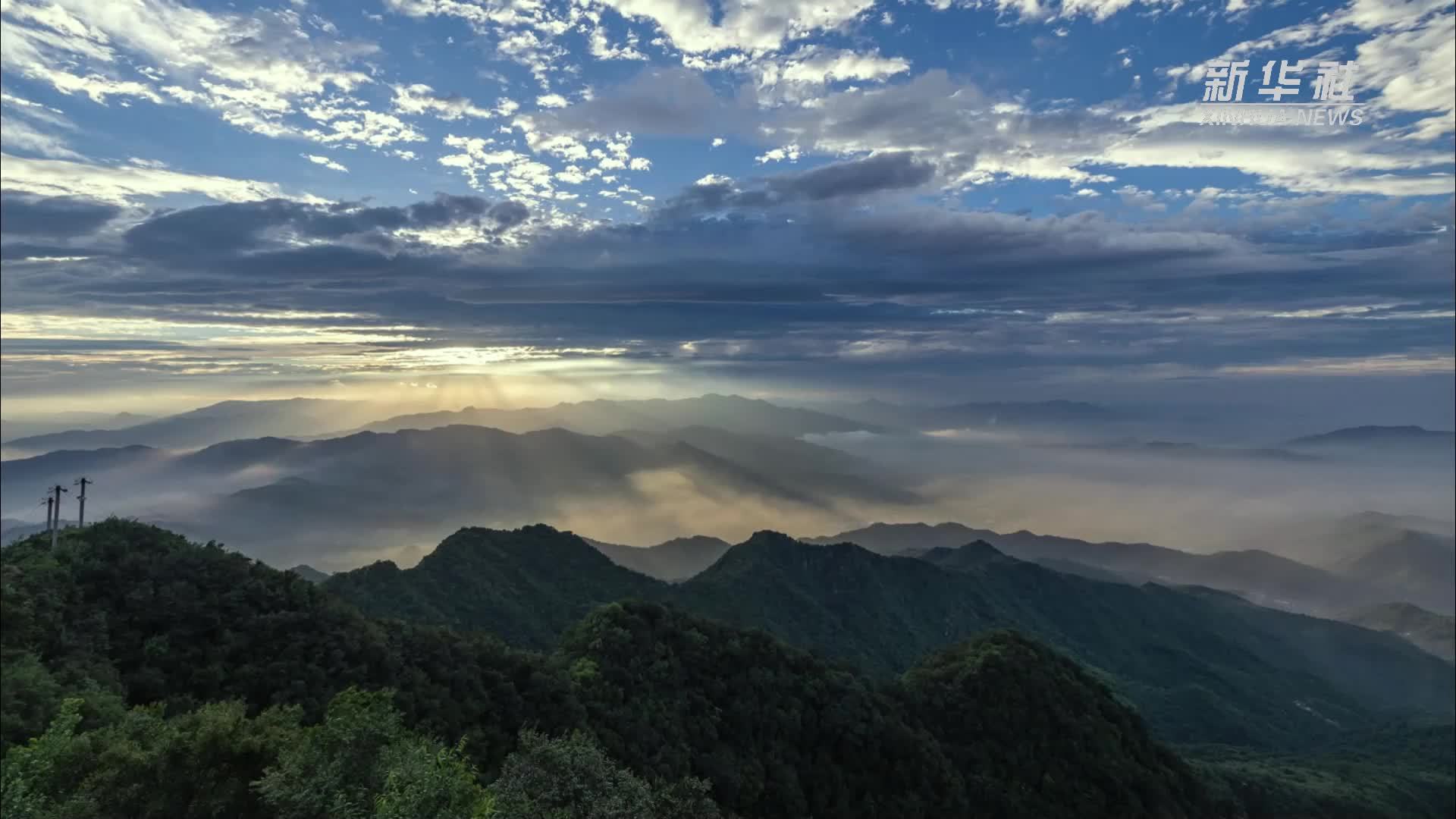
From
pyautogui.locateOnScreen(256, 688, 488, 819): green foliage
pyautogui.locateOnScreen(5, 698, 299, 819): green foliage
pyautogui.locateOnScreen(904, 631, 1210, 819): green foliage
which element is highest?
pyautogui.locateOnScreen(256, 688, 488, 819): green foliage

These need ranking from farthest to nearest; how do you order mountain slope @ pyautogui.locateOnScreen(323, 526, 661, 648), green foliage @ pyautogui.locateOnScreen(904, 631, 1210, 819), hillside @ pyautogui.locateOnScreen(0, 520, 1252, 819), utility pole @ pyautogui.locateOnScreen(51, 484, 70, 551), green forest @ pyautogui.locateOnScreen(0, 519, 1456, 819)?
1. mountain slope @ pyautogui.locateOnScreen(323, 526, 661, 648)
2. green foliage @ pyautogui.locateOnScreen(904, 631, 1210, 819)
3. utility pole @ pyautogui.locateOnScreen(51, 484, 70, 551)
4. hillside @ pyautogui.locateOnScreen(0, 520, 1252, 819)
5. green forest @ pyautogui.locateOnScreen(0, 519, 1456, 819)

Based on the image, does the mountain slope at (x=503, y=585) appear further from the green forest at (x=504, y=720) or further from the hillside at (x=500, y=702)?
the hillside at (x=500, y=702)

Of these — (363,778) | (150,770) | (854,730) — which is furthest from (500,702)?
(363,778)

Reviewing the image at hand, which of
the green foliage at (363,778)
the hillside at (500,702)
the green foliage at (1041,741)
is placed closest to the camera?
the green foliage at (363,778)

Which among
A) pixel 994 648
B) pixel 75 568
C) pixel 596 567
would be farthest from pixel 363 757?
pixel 596 567

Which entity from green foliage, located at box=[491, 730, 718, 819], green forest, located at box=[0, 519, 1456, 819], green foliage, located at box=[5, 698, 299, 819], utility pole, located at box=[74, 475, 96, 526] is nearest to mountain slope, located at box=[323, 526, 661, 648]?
green forest, located at box=[0, 519, 1456, 819]

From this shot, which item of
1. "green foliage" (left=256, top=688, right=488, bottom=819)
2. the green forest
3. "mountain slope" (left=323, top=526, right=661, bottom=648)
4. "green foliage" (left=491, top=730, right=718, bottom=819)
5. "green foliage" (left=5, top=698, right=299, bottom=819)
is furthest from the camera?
"mountain slope" (left=323, top=526, right=661, bottom=648)

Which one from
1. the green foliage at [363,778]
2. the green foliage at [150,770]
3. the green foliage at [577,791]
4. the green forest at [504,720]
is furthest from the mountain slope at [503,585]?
the green foliage at [577,791]

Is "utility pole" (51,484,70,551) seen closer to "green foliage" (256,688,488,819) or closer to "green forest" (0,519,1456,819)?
"green forest" (0,519,1456,819)

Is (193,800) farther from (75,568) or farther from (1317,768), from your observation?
(1317,768)

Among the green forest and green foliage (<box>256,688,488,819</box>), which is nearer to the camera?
green foliage (<box>256,688,488,819</box>)
